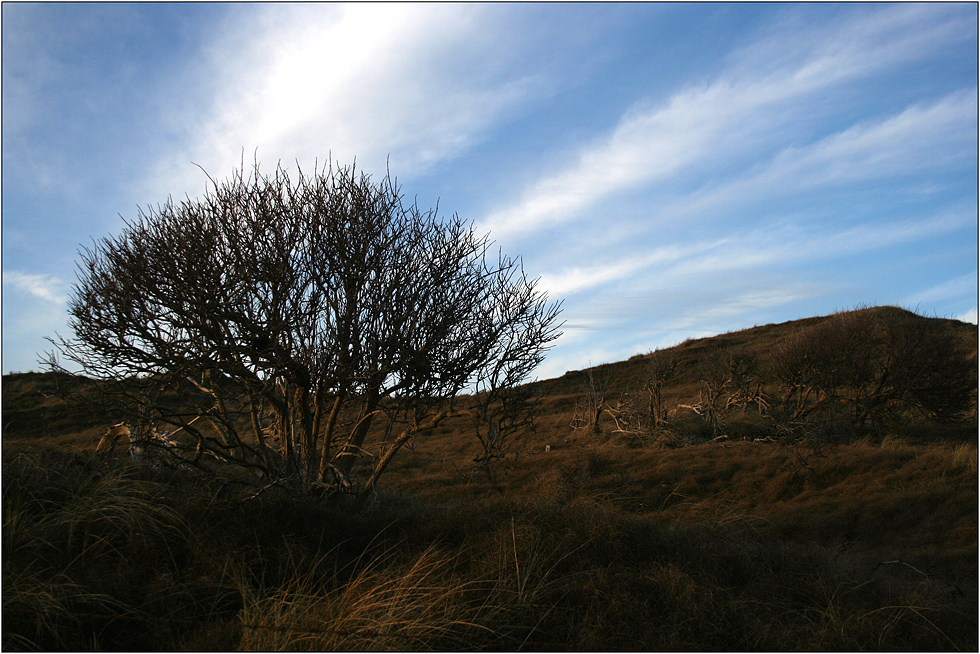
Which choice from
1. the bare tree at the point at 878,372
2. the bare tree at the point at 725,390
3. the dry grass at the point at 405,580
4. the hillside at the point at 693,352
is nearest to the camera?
the dry grass at the point at 405,580

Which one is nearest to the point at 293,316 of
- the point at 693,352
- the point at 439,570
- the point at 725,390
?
the point at 439,570

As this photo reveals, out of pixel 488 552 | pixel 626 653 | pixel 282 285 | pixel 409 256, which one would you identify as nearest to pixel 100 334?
pixel 282 285

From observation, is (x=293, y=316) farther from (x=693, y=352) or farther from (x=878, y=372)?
(x=693, y=352)

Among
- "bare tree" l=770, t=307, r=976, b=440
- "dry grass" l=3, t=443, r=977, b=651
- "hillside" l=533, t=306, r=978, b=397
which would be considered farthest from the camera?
"hillside" l=533, t=306, r=978, b=397

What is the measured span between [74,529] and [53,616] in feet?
3.13

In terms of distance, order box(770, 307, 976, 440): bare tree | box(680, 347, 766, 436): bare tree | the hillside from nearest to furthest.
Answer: box(770, 307, 976, 440): bare tree, box(680, 347, 766, 436): bare tree, the hillside

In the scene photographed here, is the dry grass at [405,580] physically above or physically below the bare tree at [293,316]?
below

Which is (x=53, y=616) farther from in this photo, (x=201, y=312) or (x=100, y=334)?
(x=100, y=334)

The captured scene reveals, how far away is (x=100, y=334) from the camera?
20.6 ft

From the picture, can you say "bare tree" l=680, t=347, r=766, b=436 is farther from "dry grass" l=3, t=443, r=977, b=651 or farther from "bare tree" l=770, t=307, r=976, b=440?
"dry grass" l=3, t=443, r=977, b=651

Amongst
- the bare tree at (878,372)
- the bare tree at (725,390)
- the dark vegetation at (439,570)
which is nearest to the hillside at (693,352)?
the bare tree at (725,390)

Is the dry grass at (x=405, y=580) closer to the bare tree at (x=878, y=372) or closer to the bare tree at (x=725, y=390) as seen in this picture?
the bare tree at (x=725, y=390)

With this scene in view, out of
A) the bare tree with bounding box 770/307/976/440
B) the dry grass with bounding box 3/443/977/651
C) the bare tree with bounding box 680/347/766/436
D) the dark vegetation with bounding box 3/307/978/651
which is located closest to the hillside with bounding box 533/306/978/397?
the bare tree with bounding box 680/347/766/436

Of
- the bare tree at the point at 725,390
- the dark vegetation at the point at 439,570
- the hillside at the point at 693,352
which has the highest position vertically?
the hillside at the point at 693,352
